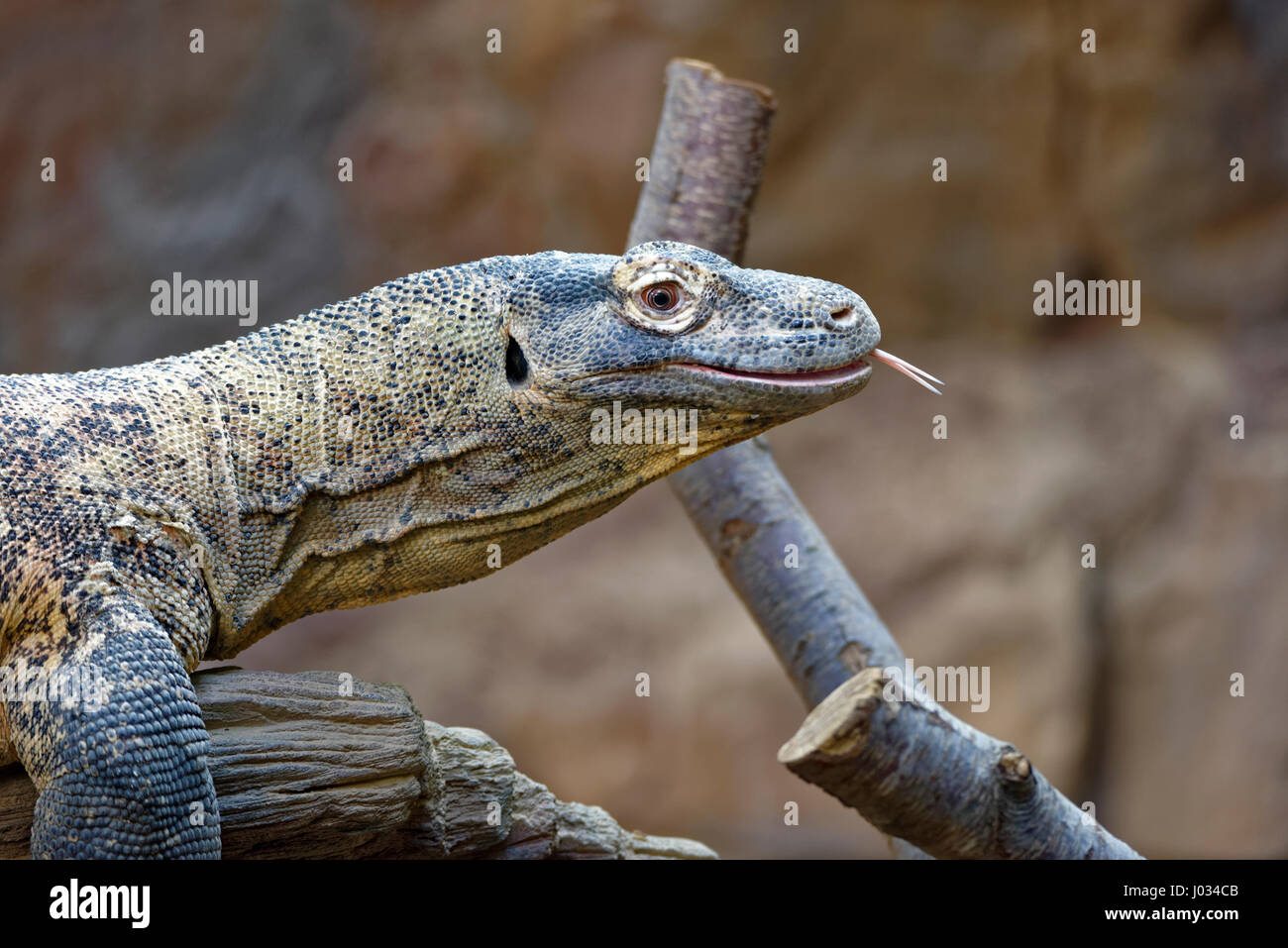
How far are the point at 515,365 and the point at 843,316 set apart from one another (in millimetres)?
903

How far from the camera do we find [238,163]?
31.9ft

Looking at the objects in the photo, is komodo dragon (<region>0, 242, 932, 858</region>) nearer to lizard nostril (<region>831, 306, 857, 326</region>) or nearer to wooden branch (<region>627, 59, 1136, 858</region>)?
lizard nostril (<region>831, 306, 857, 326</region>)

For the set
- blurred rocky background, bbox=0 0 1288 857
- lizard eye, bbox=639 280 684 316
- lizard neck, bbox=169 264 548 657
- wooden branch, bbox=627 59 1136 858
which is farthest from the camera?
blurred rocky background, bbox=0 0 1288 857

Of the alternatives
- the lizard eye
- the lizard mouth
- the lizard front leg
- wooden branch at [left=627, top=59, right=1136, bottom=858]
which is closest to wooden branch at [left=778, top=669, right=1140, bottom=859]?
wooden branch at [left=627, top=59, right=1136, bottom=858]

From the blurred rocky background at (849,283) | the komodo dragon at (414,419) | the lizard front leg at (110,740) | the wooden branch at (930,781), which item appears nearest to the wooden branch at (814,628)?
the wooden branch at (930,781)

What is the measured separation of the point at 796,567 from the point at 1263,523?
5533 mm

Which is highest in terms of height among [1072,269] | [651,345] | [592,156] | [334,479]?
[592,156]

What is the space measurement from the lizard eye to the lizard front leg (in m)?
1.49

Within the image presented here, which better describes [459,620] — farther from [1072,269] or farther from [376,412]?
[376,412]

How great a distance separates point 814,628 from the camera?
4895 millimetres

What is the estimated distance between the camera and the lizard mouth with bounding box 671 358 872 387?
11.2ft

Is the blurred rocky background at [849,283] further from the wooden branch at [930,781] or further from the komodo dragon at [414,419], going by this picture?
the komodo dragon at [414,419]
